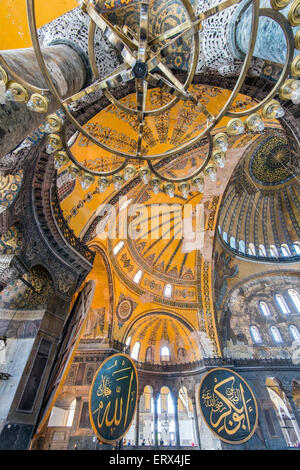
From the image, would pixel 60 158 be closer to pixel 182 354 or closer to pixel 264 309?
pixel 182 354

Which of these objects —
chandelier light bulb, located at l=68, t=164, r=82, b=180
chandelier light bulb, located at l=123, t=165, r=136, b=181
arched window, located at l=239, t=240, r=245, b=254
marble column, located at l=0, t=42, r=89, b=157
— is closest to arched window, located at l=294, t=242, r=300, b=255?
arched window, located at l=239, t=240, r=245, b=254

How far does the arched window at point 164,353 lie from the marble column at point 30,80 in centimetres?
1141

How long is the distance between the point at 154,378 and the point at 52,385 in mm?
8215

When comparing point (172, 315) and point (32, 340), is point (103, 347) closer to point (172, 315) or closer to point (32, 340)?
point (172, 315)

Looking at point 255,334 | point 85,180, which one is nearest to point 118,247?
point 85,180

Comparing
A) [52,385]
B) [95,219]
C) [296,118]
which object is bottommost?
[52,385]

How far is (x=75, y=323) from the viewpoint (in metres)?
4.94

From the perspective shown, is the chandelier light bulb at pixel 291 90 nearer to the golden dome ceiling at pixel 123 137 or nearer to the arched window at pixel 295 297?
the golden dome ceiling at pixel 123 137

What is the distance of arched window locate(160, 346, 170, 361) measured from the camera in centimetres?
1138

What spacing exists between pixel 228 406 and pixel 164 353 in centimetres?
399

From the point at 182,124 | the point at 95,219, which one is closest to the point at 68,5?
the point at 182,124

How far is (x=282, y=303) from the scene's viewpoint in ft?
36.3

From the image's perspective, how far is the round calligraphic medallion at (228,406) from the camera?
766cm

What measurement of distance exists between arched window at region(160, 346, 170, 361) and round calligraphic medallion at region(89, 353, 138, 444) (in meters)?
3.81
